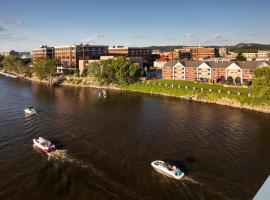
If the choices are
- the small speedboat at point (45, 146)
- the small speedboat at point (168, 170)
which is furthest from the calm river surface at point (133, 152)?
the small speedboat at point (45, 146)

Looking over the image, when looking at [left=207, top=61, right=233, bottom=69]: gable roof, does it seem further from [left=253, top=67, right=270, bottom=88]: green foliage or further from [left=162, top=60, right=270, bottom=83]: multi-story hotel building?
[left=253, top=67, right=270, bottom=88]: green foliage

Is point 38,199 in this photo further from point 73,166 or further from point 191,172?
point 191,172

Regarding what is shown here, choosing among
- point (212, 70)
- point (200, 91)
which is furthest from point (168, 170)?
point (212, 70)

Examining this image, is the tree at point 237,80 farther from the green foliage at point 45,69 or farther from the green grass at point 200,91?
the green foliage at point 45,69

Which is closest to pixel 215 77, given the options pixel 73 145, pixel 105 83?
pixel 105 83

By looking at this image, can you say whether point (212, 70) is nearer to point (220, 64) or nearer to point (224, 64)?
point (220, 64)

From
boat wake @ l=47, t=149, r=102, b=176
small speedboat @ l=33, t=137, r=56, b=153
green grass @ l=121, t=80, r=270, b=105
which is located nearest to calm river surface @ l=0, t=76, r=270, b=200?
boat wake @ l=47, t=149, r=102, b=176
